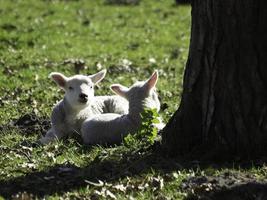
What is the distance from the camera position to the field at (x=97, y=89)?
6270mm

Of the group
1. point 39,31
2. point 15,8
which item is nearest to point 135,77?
point 39,31

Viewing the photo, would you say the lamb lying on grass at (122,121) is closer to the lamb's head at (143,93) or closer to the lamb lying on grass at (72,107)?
the lamb's head at (143,93)

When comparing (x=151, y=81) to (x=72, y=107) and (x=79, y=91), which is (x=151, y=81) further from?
(x=72, y=107)

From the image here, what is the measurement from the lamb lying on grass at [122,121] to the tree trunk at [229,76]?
1244 millimetres

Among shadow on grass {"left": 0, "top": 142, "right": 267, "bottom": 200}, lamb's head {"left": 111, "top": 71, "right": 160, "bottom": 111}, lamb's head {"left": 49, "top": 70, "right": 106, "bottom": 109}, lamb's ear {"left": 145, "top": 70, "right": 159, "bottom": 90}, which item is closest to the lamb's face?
lamb's head {"left": 49, "top": 70, "right": 106, "bottom": 109}

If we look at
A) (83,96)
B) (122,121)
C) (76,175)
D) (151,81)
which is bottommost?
(76,175)

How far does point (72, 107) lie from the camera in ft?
28.3

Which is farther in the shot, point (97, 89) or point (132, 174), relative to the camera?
point (97, 89)

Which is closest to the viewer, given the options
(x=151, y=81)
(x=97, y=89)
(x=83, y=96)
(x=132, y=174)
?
(x=132, y=174)

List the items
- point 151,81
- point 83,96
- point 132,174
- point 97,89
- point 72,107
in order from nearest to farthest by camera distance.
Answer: point 132,174
point 151,81
point 83,96
point 72,107
point 97,89

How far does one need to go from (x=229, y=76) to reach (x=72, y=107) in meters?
2.58

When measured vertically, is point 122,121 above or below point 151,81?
below

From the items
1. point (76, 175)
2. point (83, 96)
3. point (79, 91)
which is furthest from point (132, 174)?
point (79, 91)

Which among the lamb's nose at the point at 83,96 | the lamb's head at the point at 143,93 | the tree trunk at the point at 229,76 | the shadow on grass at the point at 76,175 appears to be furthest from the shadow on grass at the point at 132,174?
the lamb's nose at the point at 83,96
